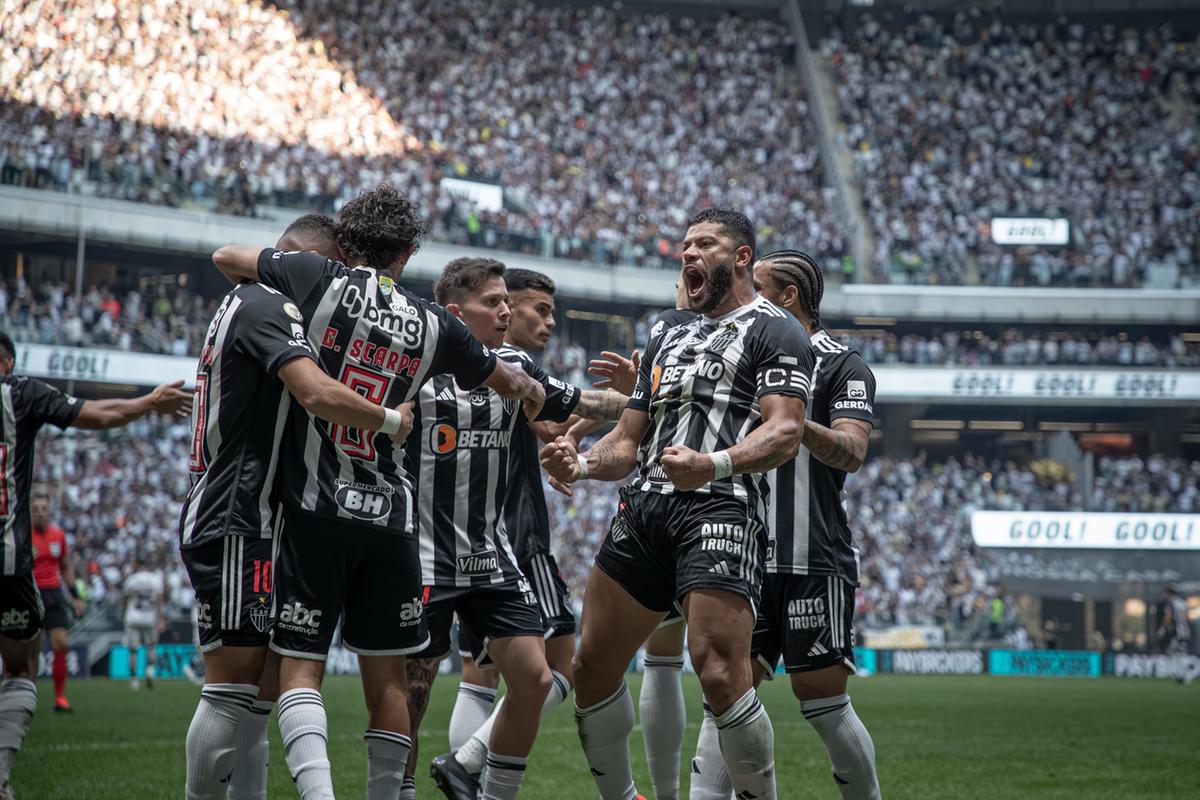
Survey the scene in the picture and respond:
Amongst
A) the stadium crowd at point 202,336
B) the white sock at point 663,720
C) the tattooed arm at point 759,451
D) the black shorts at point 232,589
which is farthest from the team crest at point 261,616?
the stadium crowd at point 202,336

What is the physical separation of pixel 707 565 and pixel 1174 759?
23.0ft

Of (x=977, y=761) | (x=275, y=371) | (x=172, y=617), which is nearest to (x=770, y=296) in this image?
(x=275, y=371)

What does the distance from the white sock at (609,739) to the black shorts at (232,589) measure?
1.58 m

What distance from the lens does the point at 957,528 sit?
34.6m

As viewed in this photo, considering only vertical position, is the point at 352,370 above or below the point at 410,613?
above

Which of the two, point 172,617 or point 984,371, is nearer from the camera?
point 172,617

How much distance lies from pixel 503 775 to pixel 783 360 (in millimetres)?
2122

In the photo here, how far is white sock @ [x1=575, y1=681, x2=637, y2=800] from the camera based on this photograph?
523cm

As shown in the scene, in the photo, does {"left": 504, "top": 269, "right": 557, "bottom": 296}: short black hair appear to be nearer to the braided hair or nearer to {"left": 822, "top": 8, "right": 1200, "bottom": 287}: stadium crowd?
the braided hair

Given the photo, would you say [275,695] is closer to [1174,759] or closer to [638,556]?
[638,556]

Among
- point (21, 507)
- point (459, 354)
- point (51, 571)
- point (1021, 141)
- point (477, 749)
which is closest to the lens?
point (459, 354)

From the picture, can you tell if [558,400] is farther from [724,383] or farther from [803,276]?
[803,276]

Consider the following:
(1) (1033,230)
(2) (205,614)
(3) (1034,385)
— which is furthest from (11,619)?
(1) (1033,230)

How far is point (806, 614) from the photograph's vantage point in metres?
5.26
